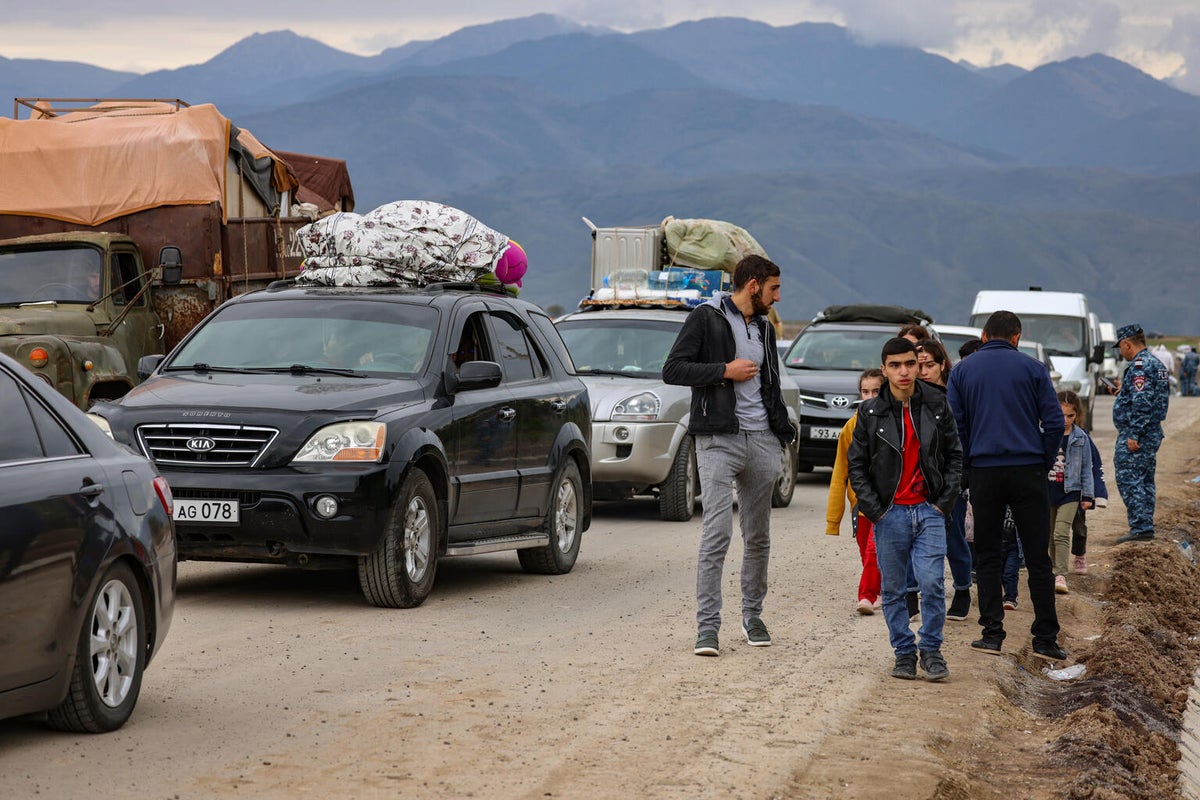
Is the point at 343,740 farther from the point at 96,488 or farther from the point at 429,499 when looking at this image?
the point at 429,499

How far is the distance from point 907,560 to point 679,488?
7267 mm

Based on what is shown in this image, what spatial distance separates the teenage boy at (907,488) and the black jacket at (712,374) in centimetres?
50

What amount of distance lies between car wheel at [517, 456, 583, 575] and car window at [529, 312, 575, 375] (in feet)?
2.53

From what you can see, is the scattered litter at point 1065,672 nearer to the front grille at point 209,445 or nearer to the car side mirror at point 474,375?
the car side mirror at point 474,375

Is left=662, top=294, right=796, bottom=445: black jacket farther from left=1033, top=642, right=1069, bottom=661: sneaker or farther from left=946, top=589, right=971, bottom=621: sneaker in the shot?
left=946, top=589, right=971, bottom=621: sneaker

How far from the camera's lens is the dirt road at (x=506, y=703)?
5801 mm

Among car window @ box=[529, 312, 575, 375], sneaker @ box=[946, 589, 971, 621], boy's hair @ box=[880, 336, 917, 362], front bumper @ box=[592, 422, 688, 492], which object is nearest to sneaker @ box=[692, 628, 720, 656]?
boy's hair @ box=[880, 336, 917, 362]

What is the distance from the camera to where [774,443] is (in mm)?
8633

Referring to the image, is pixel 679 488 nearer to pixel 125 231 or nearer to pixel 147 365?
pixel 125 231

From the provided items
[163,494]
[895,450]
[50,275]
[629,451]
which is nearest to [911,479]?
[895,450]

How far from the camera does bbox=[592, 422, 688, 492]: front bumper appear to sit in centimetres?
1500

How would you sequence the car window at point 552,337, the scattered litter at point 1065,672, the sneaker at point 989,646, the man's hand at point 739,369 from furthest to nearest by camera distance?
the car window at point 552,337 → the sneaker at point 989,646 → the scattered litter at point 1065,672 → the man's hand at point 739,369

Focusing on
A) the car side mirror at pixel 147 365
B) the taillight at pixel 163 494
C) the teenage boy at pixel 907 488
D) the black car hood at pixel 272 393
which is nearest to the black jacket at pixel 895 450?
the teenage boy at pixel 907 488

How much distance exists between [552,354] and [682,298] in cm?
570
